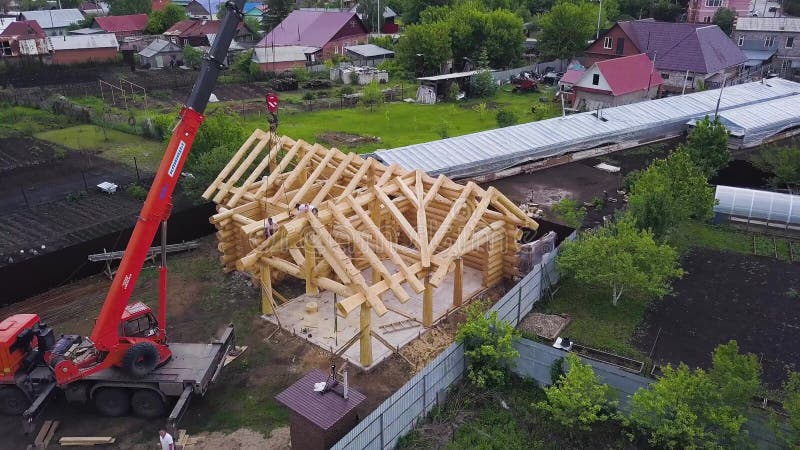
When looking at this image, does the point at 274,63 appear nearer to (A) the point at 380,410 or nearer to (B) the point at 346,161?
(B) the point at 346,161

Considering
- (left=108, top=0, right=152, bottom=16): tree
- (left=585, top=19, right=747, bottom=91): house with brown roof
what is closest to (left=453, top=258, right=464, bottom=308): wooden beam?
(left=585, top=19, right=747, bottom=91): house with brown roof

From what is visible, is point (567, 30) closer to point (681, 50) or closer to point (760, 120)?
point (681, 50)

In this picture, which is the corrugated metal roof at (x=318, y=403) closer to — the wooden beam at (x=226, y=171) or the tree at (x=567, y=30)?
the wooden beam at (x=226, y=171)

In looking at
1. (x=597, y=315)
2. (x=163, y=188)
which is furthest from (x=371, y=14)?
(x=163, y=188)

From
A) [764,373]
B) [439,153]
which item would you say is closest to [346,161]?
[439,153]

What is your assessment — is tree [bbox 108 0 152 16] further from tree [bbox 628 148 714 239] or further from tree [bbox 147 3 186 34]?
tree [bbox 628 148 714 239]
